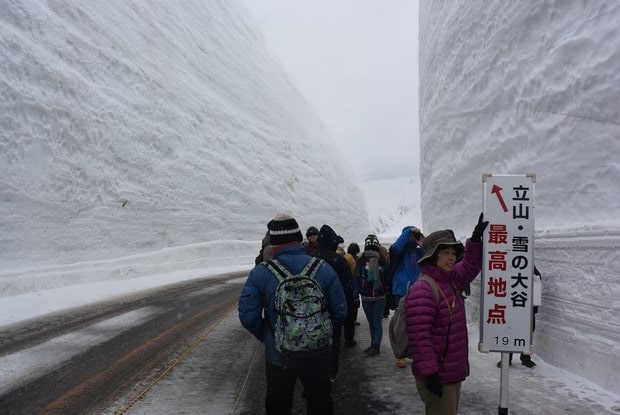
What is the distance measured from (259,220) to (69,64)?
14208mm

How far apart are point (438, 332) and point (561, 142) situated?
4218 millimetres

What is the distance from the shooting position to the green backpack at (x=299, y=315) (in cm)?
288

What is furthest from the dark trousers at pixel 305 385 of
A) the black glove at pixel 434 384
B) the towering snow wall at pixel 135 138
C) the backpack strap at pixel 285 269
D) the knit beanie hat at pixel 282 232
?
the towering snow wall at pixel 135 138

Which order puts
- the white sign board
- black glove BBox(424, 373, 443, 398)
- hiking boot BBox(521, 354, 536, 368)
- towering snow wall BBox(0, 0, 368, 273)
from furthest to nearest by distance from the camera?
towering snow wall BBox(0, 0, 368, 273)
hiking boot BBox(521, 354, 536, 368)
the white sign board
black glove BBox(424, 373, 443, 398)

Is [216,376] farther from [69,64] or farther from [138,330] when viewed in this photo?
[69,64]

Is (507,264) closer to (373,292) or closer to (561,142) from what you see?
(373,292)

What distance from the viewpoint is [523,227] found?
153 inches

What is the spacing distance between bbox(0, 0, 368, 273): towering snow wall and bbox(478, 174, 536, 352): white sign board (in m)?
15.0

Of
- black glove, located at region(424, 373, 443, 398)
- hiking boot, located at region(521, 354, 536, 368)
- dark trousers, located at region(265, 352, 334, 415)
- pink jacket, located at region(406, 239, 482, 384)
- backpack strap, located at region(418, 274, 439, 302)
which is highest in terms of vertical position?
backpack strap, located at region(418, 274, 439, 302)

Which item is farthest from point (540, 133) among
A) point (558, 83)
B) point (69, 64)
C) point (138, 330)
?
point (69, 64)

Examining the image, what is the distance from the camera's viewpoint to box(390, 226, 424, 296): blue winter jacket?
19.5 ft

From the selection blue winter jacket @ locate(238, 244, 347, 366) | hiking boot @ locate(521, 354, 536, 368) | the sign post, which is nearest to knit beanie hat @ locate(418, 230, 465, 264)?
blue winter jacket @ locate(238, 244, 347, 366)

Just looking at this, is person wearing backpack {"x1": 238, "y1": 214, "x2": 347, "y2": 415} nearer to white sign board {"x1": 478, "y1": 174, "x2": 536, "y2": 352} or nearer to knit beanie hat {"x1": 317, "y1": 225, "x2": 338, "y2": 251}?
white sign board {"x1": 478, "y1": 174, "x2": 536, "y2": 352}

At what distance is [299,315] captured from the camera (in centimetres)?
289
